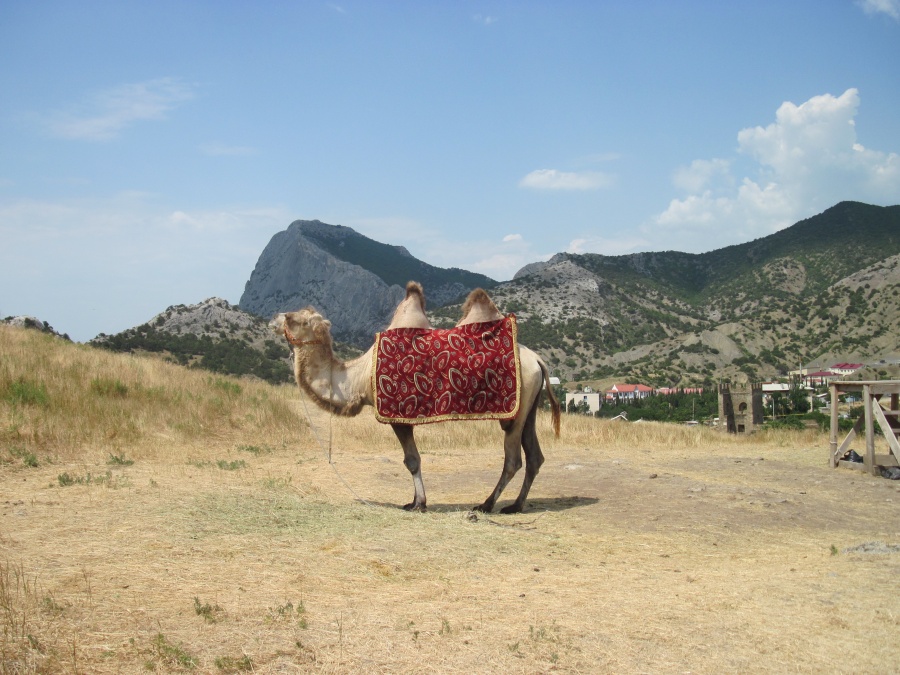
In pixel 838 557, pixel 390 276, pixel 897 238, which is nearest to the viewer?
pixel 838 557

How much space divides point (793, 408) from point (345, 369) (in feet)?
174

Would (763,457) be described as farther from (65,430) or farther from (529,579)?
(65,430)

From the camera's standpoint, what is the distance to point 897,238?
93.3 m

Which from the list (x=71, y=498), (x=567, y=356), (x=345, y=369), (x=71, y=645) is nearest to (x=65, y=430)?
(x=71, y=498)

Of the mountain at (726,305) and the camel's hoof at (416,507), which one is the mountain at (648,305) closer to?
the mountain at (726,305)

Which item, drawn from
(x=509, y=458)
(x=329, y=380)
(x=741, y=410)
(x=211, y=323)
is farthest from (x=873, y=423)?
(x=211, y=323)

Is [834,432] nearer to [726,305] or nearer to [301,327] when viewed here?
[301,327]

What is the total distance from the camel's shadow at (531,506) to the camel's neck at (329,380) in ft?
4.91

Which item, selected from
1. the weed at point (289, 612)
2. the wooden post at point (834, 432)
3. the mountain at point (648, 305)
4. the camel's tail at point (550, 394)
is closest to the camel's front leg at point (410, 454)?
the camel's tail at point (550, 394)

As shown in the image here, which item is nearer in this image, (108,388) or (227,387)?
(108,388)

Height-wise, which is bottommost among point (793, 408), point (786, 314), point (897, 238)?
point (793, 408)

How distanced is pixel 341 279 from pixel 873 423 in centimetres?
9871

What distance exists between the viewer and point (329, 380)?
10.4 m

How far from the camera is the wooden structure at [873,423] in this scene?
1361 centimetres
